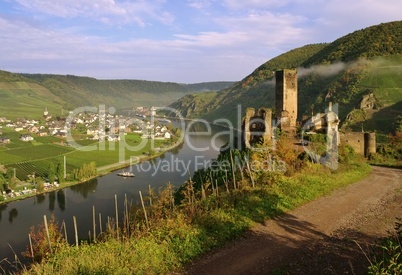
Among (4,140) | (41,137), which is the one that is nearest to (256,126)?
(4,140)

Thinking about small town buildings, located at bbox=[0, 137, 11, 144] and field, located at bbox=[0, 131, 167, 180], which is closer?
field, located at bbox=[0, 131, 167, 180]

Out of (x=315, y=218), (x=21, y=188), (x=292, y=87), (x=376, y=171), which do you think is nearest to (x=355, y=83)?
(x=292, y=87)

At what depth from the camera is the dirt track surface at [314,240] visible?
6.46m

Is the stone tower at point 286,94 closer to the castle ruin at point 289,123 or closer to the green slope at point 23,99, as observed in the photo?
the castle ruin at point 289,123

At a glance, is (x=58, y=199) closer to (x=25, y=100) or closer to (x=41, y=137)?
(x=41, y=137)

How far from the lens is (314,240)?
299 inches

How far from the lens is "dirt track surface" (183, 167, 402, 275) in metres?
6.46

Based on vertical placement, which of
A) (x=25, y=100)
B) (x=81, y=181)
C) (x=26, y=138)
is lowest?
(x=81, y=181)

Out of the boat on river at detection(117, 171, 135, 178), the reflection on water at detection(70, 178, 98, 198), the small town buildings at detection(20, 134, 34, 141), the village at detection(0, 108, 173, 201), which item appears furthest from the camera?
the small town buildings at detection(20, 134, 34, 141)

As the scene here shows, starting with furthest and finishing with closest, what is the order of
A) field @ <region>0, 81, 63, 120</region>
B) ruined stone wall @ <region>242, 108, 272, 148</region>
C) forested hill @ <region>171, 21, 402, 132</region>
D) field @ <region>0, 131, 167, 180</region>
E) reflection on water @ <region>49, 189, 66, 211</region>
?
field @ <region>0, 81, 63, 120</region>
forested hill @ <region>171, 21, 402, 132</region>
field @ <region>0, 131, 167, 180</region>
reflection on water @ <region>49, 189, 66, 211</region>
ruined stone wall @ <region>242, 108, 272, 148</region>

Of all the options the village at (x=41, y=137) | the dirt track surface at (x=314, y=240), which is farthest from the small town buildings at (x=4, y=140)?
the dirt track surface at (x=314, y=240)

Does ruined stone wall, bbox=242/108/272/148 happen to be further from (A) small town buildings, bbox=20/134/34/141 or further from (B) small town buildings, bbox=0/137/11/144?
(A) small town buildings, bbox=20/134/34/141

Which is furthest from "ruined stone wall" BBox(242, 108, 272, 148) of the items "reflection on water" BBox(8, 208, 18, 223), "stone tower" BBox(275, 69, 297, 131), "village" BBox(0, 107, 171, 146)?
"village" BBox(0, 107, 171, 146)

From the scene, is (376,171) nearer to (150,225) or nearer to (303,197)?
(303,197)
